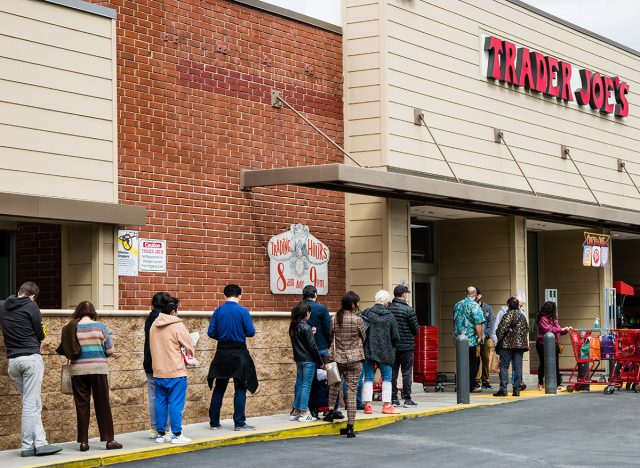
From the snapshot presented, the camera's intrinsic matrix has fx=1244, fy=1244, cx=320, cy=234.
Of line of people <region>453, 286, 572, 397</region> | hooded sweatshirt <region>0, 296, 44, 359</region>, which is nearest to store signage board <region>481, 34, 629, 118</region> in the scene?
line of people <region>453, 286, 572, 397</region>

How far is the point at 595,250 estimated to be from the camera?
27312mm

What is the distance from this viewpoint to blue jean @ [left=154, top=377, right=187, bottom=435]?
14.6 m

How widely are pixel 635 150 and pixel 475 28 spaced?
315 inches

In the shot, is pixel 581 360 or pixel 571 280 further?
pixel 571 280

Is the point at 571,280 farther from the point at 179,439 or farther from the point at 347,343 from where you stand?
the point at 179,439

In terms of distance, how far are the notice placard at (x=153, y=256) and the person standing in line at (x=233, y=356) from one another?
2612mm

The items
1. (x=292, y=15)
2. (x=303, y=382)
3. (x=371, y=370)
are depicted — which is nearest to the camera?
(x=303, y=382)

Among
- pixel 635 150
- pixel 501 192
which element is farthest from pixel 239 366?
pixel 635 150

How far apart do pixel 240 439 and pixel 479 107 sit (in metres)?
11.7

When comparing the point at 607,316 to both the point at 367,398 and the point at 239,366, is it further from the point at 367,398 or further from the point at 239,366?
the point at 239,366

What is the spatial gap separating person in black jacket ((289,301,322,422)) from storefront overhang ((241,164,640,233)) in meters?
3.14

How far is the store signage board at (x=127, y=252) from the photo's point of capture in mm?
17642

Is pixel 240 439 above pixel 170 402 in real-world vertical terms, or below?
below

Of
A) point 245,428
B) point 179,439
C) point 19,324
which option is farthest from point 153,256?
point 19,324
